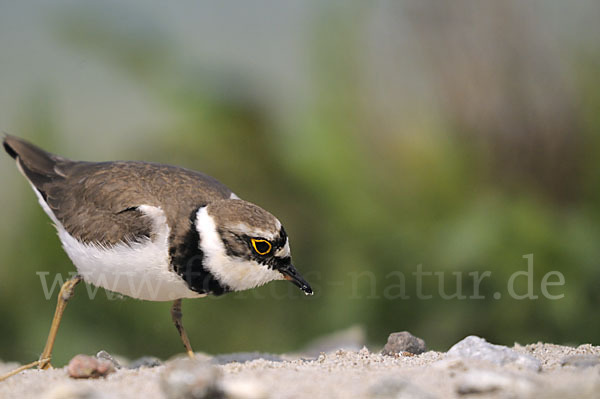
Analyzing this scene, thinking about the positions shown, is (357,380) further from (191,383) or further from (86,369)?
(86,369)

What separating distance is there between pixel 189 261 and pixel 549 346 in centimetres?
208

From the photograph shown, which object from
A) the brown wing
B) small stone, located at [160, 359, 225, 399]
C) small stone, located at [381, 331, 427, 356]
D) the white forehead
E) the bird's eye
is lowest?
small stone, located at [381, 331, 427, 356]

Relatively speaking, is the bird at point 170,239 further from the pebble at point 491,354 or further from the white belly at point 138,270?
the pebble at point 491,354

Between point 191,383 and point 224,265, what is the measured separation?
1.33 m

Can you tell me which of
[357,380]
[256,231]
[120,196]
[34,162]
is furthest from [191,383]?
[34,162]

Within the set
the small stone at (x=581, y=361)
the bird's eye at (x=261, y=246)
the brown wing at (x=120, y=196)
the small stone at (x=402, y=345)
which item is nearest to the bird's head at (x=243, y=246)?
the bird's eye at (x=261, y=246)

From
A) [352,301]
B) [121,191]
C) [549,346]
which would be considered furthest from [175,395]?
[352,301]

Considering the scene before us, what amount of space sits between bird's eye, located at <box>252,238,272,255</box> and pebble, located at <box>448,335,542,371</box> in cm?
109

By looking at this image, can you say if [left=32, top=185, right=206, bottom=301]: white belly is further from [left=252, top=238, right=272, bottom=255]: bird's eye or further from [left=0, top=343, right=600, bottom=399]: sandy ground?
[left=0, top=343, right=600, bottom=399]: sandy ground

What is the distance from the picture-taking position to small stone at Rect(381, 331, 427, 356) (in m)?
3.83

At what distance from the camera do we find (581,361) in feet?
10.1

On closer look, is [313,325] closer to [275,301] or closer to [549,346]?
[275,301]

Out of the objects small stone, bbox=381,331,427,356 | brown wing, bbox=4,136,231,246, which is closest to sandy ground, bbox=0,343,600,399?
small stone, bbox=381,331,427,356

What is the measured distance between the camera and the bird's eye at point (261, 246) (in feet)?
12.3
